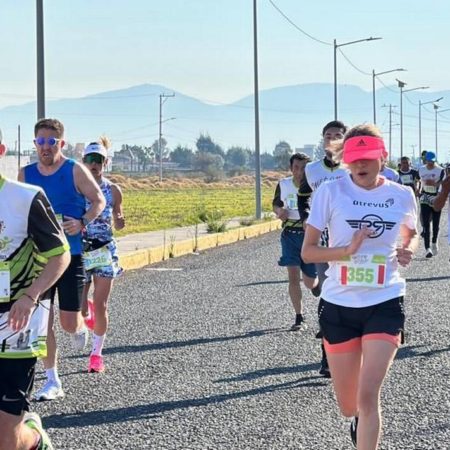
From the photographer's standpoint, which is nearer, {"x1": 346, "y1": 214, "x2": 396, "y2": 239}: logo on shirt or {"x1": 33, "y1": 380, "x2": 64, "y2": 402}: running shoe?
{"x1": 346, "y1": 214, "x2": 396, "y2": 239}: logo on shirt

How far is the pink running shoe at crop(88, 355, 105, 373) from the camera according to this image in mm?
8094

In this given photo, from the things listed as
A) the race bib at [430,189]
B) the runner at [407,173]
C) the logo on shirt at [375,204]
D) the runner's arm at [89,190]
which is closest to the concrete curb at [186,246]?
the runner at [407,173]

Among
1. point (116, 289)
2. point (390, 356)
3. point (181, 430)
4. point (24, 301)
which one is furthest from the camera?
point (116, 289)

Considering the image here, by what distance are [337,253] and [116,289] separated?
9.26m

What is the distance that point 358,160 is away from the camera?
16.9 feet

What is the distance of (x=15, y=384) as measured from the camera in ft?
14.9

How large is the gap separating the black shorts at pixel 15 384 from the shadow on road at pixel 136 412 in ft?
6.11

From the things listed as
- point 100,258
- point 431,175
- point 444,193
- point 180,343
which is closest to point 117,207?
point 100,258

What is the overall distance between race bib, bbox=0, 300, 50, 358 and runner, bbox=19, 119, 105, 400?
2.39 meters

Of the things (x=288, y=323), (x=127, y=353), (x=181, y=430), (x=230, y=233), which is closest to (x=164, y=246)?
(x=230, y=233)

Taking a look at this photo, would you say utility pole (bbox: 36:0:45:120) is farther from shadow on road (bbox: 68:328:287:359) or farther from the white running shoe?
the white running shoe

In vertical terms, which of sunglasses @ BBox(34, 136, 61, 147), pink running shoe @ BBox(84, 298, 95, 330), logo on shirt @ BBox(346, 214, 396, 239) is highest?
sunglasses @ BBox(34, 136, 61, 147)

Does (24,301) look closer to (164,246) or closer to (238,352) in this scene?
(238,352)

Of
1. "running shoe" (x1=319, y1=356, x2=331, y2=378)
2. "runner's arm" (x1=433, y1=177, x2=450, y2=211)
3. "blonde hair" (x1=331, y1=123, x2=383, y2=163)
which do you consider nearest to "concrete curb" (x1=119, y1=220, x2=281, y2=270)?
"runner's arm" (x1=433, y1=177, x2=450, y2=211)
